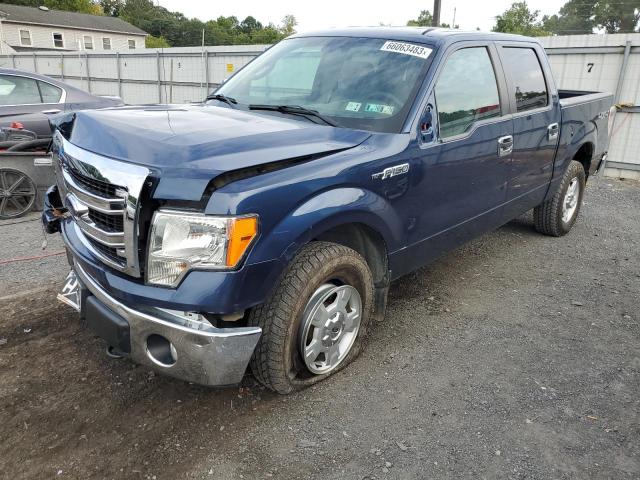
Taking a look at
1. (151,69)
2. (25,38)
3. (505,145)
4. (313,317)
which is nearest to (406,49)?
(505,145)

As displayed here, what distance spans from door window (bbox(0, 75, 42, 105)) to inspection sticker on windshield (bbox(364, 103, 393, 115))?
5.88 meters

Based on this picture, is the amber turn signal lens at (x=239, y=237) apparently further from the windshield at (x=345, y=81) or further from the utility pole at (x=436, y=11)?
the utility pole at (x=436, y=11)

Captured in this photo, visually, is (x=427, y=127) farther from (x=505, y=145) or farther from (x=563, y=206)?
(x=563, y=206)

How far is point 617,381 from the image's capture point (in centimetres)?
317

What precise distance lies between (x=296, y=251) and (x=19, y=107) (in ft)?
20.3

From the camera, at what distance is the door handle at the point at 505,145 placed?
3.92 m

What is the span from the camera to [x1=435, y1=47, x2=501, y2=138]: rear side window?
11.2 feet

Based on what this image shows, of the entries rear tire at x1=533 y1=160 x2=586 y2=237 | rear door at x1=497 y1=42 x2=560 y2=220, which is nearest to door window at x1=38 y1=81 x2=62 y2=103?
rear door at x1=497 y1=42 x2=560 y2=220

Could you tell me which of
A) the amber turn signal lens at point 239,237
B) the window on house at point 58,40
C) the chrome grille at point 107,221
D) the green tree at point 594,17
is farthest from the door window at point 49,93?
the green tree at point 594,17

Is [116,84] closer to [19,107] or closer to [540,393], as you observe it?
[19,107]

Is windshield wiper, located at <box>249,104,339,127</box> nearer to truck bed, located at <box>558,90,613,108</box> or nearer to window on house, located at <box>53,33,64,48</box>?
truck bed, located at <box>558,90,613,108</box>

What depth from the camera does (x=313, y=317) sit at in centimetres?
277

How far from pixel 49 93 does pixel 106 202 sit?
236 inches

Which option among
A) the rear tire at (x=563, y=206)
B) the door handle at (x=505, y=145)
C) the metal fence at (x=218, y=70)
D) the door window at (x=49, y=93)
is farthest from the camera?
the metal fence at (x=218, y=70)
